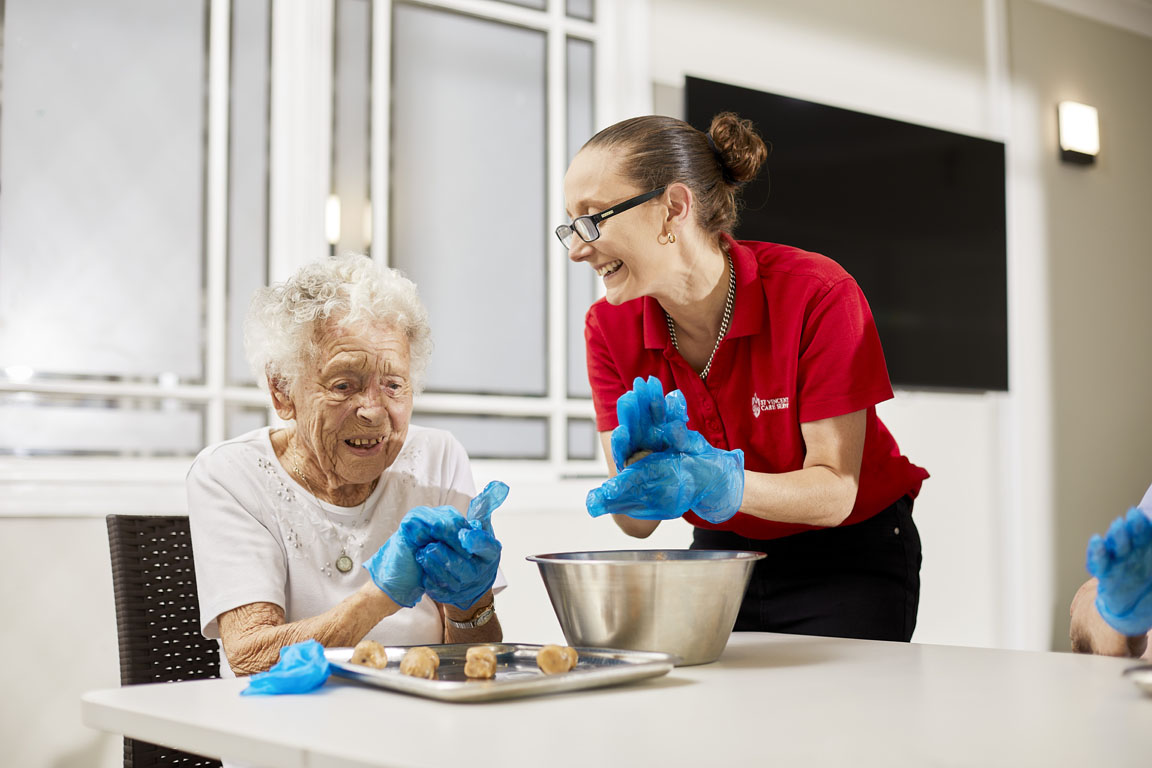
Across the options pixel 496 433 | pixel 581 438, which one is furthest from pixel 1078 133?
pixel 496 433

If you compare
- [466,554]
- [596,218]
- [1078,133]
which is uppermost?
[1078,133]

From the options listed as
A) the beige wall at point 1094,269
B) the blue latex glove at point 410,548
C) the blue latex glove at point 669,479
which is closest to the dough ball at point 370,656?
the blue latex glove at point 410,548

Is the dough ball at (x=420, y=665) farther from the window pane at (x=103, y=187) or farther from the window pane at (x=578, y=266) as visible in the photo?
the window pane at (x=578, y=266)

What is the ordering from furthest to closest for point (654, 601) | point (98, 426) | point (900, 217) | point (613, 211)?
point (900, 217) → point (98, 426) → point (613, 211) → point (654, 601)

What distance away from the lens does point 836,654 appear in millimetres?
1098

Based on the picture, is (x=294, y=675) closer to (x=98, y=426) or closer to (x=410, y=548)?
(x=410, y=548)

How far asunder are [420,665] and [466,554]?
0.19 metres

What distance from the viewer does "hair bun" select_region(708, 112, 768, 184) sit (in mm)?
1621

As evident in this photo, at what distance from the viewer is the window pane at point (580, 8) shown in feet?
10.3

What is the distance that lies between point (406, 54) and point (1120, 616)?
2467 millimetres

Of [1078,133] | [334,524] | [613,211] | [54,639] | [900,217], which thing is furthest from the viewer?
[1078,133]

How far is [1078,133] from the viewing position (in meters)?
4.30

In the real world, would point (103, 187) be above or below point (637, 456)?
above

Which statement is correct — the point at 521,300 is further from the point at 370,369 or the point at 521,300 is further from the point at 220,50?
the point at 370,369
